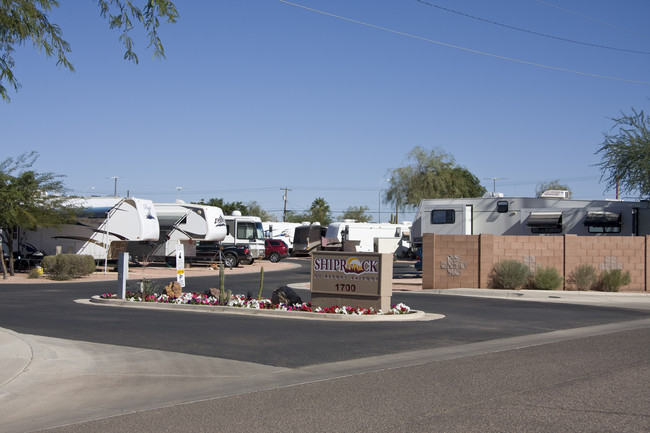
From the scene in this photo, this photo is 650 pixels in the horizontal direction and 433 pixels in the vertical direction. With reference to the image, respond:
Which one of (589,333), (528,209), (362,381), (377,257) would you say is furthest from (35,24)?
(528,209)

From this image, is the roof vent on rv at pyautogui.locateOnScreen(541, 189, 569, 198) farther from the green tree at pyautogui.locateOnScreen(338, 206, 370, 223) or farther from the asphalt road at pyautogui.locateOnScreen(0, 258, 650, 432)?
the green tree at pyautogui.locateOnScreen(338, 206, 370, 223)

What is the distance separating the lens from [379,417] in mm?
7141

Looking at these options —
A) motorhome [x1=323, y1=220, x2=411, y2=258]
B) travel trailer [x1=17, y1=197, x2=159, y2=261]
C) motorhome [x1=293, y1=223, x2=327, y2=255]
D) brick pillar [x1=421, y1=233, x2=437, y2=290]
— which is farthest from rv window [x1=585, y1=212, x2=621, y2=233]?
motorhome [x1=293, y1=223, x2=327, y2=255]

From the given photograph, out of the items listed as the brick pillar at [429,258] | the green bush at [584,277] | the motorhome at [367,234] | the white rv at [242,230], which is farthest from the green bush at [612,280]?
the white rv at [242,230]

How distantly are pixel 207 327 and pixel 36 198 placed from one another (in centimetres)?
1995

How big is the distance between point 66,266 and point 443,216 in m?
17.2

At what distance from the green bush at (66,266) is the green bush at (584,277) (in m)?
21.4

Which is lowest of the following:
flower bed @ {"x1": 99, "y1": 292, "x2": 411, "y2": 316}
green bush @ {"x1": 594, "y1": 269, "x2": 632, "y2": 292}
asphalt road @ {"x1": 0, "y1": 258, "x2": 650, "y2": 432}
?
asphalt road @ {"x1": 0, "y1": 258, "x2": 650, "y2": 432}

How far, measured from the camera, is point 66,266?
102 feet

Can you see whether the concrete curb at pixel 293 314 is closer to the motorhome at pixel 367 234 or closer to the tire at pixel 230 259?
the tire at pixel 230 259

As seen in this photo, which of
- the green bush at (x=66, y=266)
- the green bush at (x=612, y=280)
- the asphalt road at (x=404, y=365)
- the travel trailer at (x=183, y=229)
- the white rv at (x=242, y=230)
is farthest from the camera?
the white rv at (x=242, y=230)

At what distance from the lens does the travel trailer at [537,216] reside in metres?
27.5

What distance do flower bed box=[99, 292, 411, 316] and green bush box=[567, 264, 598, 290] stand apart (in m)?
A: 9.22

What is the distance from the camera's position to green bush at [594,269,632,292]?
24.0 m
